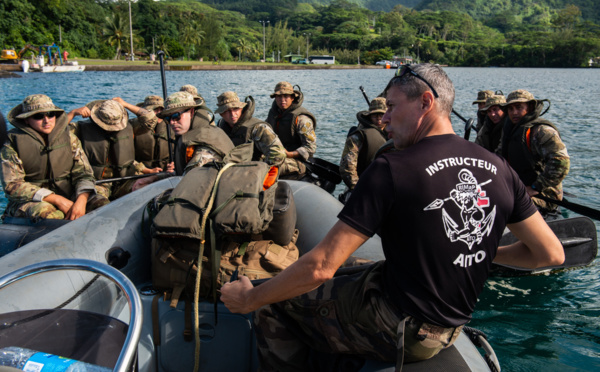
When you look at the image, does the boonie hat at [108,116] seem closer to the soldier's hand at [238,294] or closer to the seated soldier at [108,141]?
the seated soldier at [108,141]

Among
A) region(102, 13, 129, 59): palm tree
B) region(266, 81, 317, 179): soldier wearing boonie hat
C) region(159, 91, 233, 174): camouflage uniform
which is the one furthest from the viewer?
region(102, 13, 129, 59): palm tree

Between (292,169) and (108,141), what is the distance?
2.17 metres

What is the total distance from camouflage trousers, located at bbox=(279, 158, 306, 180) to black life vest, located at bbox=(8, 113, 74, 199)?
7.70 feet

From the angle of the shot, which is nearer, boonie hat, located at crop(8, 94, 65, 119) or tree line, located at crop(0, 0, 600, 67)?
boonie hat, located at crop(8, 94, 65, 119)

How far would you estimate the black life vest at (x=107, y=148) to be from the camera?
5.03 metres

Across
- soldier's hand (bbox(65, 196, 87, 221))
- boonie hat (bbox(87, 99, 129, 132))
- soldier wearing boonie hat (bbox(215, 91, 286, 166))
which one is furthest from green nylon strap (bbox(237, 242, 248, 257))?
boonie hat (bbox(87, 99, 129, 132))

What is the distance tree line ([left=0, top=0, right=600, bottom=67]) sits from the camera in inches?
2104

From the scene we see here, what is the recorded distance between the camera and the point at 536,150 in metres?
5.22

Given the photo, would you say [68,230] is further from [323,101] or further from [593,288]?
[323,101]

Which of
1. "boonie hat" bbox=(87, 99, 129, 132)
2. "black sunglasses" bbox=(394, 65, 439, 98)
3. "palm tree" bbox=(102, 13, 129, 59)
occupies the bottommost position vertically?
"boonie hat" bbox=(87, 99, 129, 132)

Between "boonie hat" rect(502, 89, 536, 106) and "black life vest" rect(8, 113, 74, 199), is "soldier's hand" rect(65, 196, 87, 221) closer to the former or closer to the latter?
"black life vest" rect(8, 113, 74, 199)

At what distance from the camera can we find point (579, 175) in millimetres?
10094

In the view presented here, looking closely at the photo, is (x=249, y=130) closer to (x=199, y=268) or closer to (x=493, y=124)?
(x=199, y=268)

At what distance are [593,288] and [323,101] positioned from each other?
2034cm
